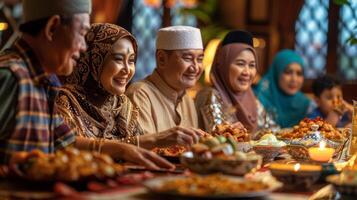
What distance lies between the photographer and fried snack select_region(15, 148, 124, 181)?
2.14m

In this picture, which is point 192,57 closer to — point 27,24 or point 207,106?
point 207,106

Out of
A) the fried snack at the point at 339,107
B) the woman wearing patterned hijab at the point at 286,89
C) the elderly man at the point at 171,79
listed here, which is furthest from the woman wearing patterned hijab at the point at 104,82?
the woman wearing patterned hijab at the point at 286,89

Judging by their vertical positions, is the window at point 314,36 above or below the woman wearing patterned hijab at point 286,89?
above

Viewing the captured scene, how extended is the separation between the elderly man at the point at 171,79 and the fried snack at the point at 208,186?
2.16 meters

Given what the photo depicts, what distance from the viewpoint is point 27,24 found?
107 inches

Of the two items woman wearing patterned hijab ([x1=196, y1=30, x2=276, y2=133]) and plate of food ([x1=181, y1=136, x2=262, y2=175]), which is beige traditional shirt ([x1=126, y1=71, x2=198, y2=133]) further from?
plate of food ([x1=181, y1=136, x2=262, y2=175])

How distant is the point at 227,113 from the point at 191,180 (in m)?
3.01

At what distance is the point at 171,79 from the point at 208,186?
2.49 m

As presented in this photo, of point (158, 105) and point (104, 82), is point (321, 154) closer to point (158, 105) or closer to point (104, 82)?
point (104, 82)

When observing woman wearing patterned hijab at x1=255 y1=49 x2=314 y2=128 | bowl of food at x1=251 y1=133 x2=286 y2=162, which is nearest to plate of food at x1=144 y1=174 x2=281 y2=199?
bowl of food at x1=251 y1=133 x2=286 y2=162

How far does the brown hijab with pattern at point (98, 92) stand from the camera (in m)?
3.57

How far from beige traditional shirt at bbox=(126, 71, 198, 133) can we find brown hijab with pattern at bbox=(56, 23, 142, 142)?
0.47 meters

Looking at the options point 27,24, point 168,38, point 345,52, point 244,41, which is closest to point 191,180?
point 27,24

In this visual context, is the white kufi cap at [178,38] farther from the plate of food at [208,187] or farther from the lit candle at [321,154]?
the plate of food at [208,187]
